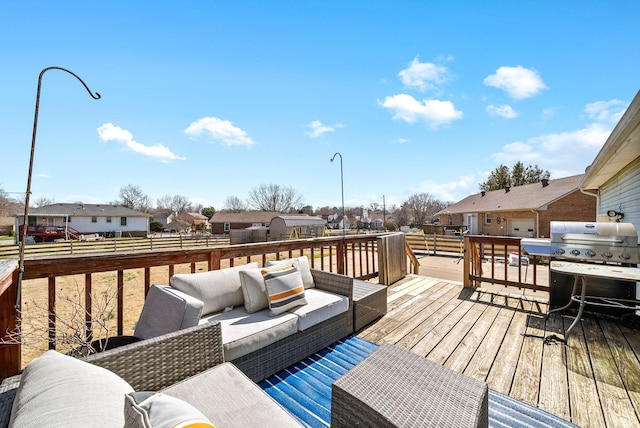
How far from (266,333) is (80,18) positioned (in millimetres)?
4822

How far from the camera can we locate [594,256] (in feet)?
11.2

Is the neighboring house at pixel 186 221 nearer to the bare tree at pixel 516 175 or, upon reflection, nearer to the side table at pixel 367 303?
the bare tree at pixel 516 175

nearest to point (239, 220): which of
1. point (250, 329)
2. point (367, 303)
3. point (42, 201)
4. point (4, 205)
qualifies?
point (4, 205)

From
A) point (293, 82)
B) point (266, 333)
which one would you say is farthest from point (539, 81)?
point (266, 333)

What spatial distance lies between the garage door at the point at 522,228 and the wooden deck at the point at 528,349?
54.7 feet

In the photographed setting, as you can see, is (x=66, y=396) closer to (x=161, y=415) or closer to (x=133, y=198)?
(x=161, y=415)

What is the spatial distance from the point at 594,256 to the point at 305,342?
3.86 metres

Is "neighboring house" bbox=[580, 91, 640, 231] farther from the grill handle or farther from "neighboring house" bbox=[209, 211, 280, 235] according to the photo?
"neighboring house" bbox=[209, 211, 280, 235]

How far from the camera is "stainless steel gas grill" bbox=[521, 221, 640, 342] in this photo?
3.25 metres

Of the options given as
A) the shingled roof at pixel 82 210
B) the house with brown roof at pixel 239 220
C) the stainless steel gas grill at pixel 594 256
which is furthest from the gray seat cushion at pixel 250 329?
the shingled roof at pixel 82 210

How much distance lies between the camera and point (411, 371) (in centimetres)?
151

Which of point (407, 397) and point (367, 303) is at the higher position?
point (407, 397)

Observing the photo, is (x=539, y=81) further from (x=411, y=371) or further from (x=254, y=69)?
(x=411, y=371)

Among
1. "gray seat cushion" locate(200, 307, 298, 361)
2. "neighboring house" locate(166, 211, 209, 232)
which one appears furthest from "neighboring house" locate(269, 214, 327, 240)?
"gray seat cushion" locate(200, 307, 298, 361)
